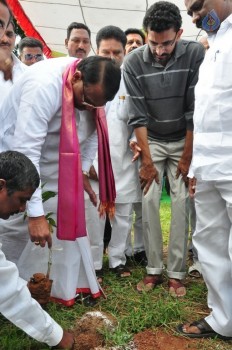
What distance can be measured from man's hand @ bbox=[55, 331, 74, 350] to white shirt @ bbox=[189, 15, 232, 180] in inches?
43.6

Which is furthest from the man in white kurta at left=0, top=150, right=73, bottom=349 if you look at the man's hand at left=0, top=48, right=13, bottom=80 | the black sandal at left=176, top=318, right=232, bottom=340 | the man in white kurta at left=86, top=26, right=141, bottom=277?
the man in white kurta at left=86, top=26, right=141, bottom=277

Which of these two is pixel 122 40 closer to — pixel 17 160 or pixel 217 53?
pixel 217 53

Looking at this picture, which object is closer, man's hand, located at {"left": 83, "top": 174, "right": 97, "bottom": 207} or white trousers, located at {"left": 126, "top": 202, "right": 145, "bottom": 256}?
man's hand, located at {"left": 83, "top": 174, "right": 97, "bottom": 207}

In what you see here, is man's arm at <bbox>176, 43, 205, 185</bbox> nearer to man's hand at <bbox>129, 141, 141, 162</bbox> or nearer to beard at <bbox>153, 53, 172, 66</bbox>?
beard at <bbox>153, 53, 172, 66</bbox>

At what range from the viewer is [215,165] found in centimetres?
238

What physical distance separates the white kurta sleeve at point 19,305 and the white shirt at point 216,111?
1.11 metres

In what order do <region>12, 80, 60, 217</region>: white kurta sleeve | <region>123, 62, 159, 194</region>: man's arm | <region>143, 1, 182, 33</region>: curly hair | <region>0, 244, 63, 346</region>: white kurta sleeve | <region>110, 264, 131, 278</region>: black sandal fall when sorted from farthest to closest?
1. <region>110, 264, 131, 278</region>: black sandal
2. <region>123, 62, 159, 194</region>: man's arm
3. <region>143, 1, 182, 33</region>: curly hair
4. <region>12, 80, 60, 217</region>: white kurta sleeve
5. <region>0, 244, 63, 346</region>: white kurta sleeve

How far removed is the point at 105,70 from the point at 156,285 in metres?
1.72

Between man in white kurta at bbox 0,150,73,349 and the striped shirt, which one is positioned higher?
the striped shirt

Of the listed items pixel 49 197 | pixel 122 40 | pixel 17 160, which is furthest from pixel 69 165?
pixel 122 40

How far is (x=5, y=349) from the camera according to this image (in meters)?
2.36

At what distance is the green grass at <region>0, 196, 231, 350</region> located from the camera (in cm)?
250

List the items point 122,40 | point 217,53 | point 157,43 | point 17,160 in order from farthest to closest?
point 122,40, point 157,43, point 217,53, point 17,160

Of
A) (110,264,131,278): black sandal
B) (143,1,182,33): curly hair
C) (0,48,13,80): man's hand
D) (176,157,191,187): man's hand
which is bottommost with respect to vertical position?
(110,264,131,278): black sandal
